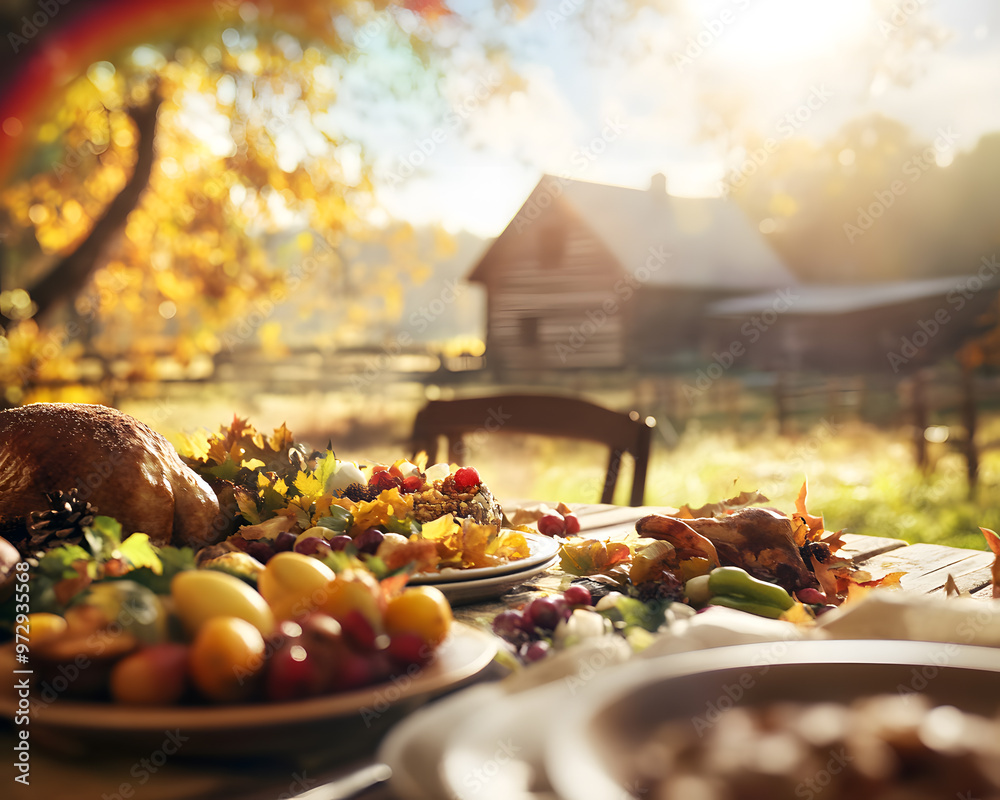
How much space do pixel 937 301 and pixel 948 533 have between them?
14.4 meters

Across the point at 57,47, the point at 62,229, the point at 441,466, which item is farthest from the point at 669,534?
the point at 62,229

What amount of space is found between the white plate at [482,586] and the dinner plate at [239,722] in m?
0.40

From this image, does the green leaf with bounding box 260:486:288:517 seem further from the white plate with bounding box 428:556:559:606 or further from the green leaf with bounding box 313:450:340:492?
the white plate with bounding box 428:556:559:606

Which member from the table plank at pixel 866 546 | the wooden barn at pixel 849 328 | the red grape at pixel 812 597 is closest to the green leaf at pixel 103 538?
the red grape at pixel 812 597

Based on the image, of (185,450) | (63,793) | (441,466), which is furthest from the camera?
(185,450)

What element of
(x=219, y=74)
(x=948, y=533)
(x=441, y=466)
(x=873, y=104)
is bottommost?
(x=948, y=533)

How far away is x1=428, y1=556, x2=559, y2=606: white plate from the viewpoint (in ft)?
3.52

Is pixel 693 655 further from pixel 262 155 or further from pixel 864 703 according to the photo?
pixel 262 155

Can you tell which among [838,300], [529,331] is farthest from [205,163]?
[838,300]

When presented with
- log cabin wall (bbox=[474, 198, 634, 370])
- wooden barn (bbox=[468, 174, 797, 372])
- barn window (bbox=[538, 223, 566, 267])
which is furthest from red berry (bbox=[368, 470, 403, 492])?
barn window (bbox=[538, 223, 566, 267])

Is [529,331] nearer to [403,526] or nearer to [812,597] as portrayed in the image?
[403,526]

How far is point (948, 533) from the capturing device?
→ 5.89 metres

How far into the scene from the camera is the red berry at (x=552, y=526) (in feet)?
5.38

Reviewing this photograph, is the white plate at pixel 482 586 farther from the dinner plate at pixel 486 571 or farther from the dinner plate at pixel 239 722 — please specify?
the dinner plate at pixel 239 722
